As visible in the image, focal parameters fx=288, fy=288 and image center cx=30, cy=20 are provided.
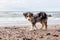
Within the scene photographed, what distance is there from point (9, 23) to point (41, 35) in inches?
171

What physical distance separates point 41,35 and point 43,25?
7.29 feet
